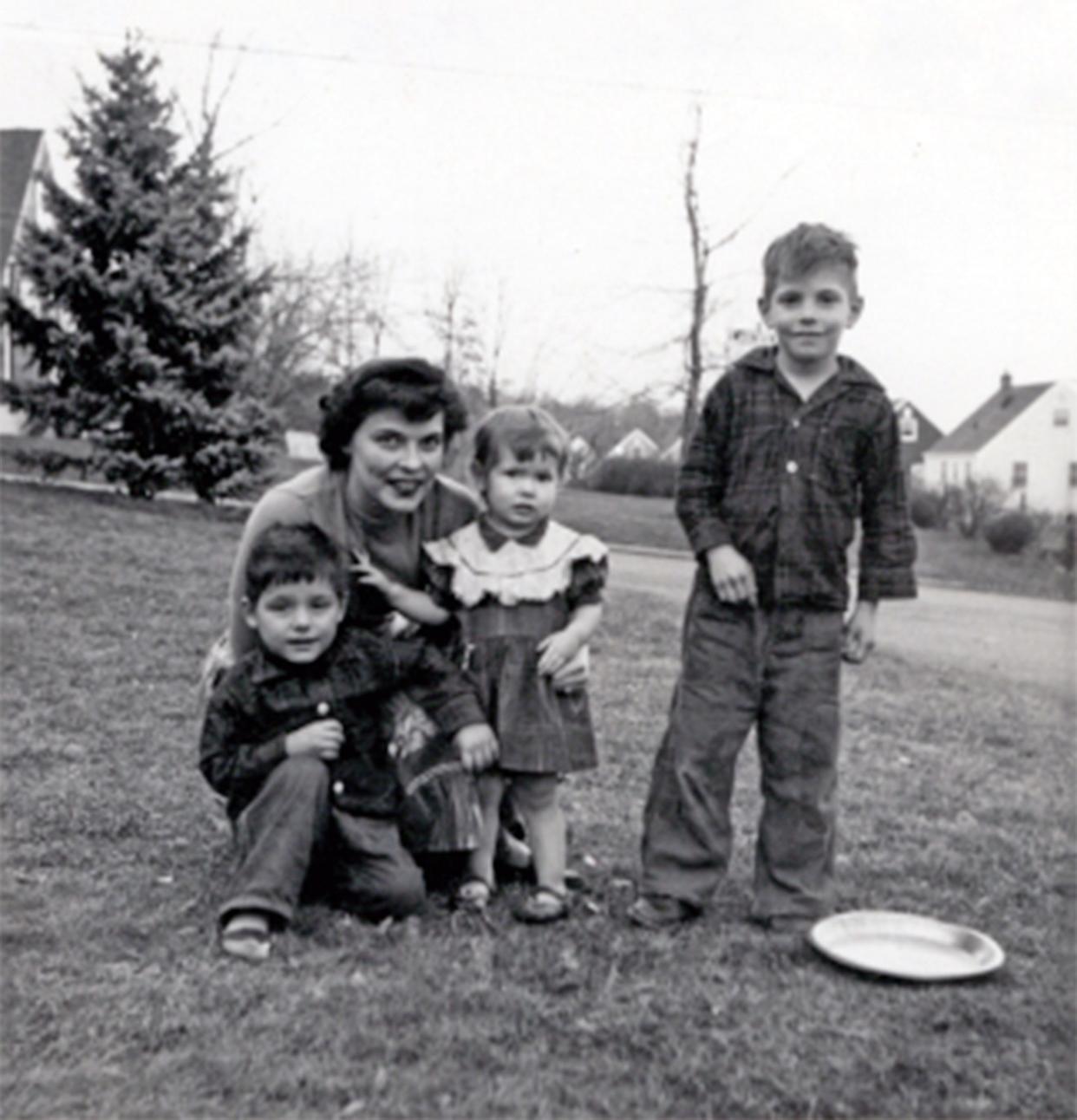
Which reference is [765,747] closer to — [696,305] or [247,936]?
[247,936]

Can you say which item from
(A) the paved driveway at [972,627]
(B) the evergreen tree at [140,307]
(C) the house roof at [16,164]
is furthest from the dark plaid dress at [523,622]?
(C) the house roof at [16,164]

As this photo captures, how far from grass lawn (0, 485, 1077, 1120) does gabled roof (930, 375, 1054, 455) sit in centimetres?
5319

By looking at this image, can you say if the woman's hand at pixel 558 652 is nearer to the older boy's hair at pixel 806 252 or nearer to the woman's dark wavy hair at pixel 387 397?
the woman's dark wavy hair at pixel 387 397

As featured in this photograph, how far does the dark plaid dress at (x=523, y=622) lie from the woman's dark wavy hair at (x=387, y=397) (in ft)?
1.10

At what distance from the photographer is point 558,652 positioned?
3656mm

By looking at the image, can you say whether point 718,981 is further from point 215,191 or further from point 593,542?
point 215,191

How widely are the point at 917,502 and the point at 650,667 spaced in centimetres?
2553

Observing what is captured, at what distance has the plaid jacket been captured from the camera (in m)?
3.60

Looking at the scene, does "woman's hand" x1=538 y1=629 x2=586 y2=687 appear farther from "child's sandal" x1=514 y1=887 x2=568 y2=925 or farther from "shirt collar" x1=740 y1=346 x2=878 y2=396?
"shirt collar" x1=740 y1=346 x2=878 y2=396

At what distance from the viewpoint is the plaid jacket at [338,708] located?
3.60 metres

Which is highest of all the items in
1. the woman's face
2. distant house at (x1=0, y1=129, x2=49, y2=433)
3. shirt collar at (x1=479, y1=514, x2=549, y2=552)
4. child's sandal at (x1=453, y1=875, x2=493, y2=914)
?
distant house at (x1=0, y1=129, x2=49, y2=433)

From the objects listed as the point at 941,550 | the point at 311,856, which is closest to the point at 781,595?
the point at 311,856

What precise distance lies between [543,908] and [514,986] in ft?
1.62

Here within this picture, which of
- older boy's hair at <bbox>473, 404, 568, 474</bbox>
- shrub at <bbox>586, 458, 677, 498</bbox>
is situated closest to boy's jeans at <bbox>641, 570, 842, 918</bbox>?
older boy's hair at <bbox>473, 404, 568, 474</bbox>
